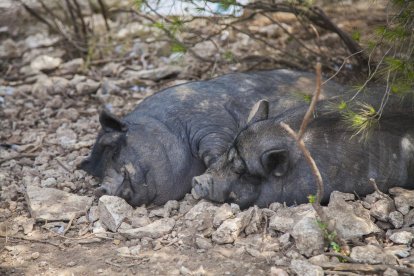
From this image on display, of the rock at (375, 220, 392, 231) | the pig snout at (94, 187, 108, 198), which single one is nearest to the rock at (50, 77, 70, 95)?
the pig snout at (94, 187, 108, 198)

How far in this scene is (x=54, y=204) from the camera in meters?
4.12

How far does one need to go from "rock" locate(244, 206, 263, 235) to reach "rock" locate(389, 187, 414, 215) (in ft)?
2.59

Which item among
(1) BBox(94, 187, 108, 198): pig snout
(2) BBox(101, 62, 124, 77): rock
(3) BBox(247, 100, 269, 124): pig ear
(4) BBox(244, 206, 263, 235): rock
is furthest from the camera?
(2) BBox(101, 62, 124, 77): rock

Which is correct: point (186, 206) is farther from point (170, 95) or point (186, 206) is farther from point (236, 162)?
point (170, 95)

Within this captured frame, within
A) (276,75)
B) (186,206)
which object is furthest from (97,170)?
(276,75)

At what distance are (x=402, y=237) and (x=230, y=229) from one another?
3.00 ft

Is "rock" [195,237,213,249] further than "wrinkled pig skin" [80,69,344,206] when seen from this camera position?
No

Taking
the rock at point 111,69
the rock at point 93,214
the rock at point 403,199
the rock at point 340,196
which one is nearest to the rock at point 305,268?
the rock at point 340,196

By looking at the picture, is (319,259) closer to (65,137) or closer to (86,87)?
(65,137)

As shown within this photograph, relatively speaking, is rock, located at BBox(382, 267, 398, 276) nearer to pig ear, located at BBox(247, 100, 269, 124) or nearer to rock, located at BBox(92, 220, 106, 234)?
pig ear, located at BBox(247, 100, 269, 124)

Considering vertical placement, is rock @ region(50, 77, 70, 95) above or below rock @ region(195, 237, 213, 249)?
above

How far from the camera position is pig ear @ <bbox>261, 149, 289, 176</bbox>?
3.63 meters

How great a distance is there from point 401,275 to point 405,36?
1.36 m

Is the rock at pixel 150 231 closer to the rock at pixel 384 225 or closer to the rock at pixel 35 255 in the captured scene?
the rock at pixel 35 255
